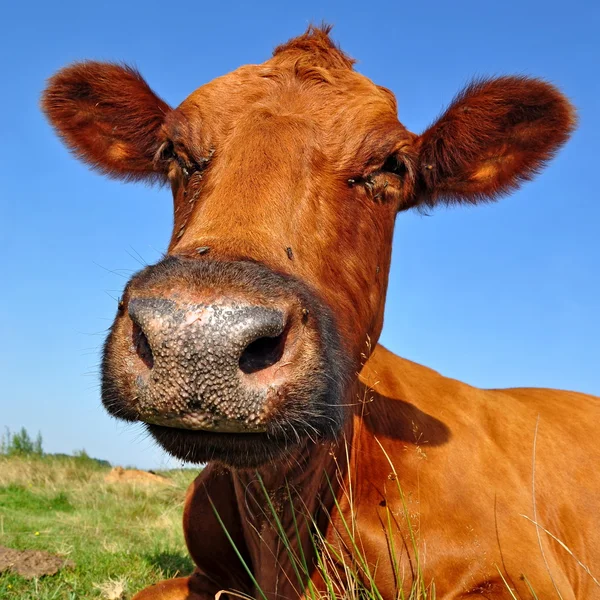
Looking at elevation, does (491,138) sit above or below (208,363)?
above

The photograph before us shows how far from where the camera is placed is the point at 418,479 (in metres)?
4.09

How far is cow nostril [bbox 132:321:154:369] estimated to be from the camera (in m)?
2.58

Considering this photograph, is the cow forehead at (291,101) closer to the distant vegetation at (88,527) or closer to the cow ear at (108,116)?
the cow ear at (108,116)

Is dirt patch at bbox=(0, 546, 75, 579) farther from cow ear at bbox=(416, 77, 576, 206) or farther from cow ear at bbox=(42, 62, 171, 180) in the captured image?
cow ear at bbox=(416, 77, 576, 206)

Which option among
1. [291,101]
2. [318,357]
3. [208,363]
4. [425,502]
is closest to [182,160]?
[291,101]

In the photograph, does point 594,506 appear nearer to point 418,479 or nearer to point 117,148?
point 418,479

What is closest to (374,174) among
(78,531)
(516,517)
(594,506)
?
(516,517)

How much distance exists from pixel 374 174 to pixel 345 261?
585 mm

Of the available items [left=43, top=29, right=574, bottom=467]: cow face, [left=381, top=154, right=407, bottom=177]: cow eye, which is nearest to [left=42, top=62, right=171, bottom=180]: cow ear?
[left=43, top=29, right=574, bottom=467]: cow face

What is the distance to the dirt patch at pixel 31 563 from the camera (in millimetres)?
5668

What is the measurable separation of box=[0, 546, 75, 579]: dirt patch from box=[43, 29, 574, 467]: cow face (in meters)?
3.14

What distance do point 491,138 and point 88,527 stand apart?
6.49 m

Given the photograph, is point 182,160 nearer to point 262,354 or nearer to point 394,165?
point 394,165

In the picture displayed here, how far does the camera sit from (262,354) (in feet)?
8.54
